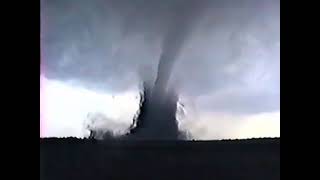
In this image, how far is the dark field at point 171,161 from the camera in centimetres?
313

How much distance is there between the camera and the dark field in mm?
3127

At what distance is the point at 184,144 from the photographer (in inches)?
138

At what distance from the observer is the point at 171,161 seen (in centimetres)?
372
